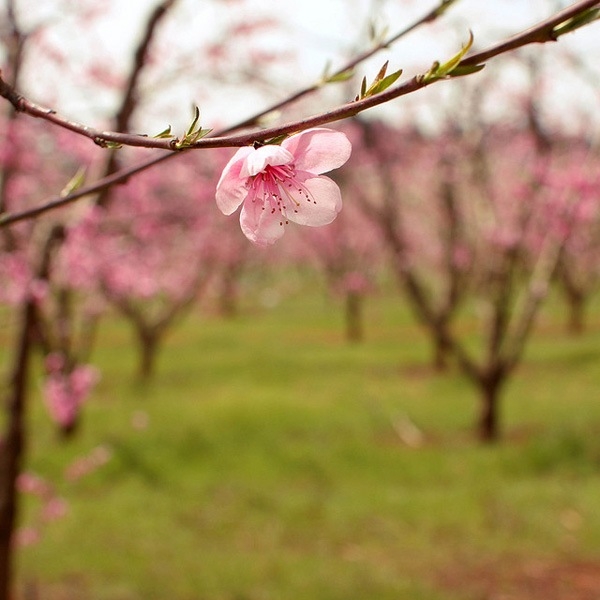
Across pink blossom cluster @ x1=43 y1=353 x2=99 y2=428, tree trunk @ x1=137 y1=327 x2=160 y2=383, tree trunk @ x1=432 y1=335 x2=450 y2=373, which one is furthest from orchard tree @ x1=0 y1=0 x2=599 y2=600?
tree trunk @ x1=432 y1=335 x2=450 y2=373

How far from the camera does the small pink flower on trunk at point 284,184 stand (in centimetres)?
84

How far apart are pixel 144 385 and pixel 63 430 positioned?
367 cm

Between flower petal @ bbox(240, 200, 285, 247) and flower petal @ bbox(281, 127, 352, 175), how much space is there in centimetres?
10

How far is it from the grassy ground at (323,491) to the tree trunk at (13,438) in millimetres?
1140

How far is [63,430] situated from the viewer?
8984 mm

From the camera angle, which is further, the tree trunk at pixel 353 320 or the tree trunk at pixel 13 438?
the tree trunk at pixel 353 320

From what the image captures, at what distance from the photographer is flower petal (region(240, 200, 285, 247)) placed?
0.94m

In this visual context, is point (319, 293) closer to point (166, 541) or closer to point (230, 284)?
point (230, 284)

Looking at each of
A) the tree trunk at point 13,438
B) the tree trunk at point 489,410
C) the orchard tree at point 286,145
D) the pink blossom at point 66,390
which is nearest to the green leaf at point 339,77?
the orchard tree at point 286,145

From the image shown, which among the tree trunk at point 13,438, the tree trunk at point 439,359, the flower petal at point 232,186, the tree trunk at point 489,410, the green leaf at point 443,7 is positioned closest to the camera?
the flower petal at point 232,186

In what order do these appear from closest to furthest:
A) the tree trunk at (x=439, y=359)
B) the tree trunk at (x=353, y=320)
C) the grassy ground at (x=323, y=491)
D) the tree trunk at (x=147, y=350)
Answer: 1. the grassy ground at (x=323, y=491)
2. the tree trunk at (x=147, y=350)
3. the tree trunk at (x=439, y=359)
4. the tree trunk at (x=353, y=320)

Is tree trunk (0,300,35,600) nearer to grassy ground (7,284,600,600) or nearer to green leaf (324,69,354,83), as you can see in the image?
grassy ground (7,284,600,600)

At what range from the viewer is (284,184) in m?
0.94

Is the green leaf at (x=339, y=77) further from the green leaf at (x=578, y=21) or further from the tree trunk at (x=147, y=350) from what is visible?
the tree trunk at (x=147, y=350)
